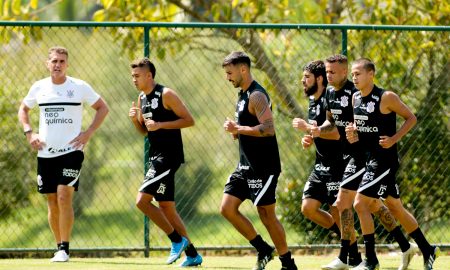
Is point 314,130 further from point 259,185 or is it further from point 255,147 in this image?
point 259,185

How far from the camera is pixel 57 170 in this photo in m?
10.5

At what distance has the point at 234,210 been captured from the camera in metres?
9.46

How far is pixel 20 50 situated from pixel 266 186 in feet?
21.4

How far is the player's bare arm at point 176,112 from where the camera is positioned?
1006 centimetres

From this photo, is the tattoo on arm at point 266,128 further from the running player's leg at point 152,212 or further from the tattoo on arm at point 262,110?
the running player's leg at point 152,212

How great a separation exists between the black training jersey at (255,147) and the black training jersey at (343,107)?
30.9 inches

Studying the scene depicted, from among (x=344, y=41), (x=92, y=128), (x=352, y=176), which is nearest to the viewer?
(x=352, y=176)

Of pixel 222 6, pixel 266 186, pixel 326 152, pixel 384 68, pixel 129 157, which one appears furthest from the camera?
pixel 129 157

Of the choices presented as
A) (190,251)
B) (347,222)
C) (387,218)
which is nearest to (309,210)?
(347,222)

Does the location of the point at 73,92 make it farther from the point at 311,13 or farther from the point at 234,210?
the point at 311,13

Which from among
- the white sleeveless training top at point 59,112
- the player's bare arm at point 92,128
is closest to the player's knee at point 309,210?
the player's bare arm at point 92,128

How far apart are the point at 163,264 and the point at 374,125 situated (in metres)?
2.48

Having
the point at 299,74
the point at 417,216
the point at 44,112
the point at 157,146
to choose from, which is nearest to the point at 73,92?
the point at 44,112

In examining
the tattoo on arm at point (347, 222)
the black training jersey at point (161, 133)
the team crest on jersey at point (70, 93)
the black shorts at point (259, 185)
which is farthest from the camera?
the team crest on jersey at point (70, 93)
